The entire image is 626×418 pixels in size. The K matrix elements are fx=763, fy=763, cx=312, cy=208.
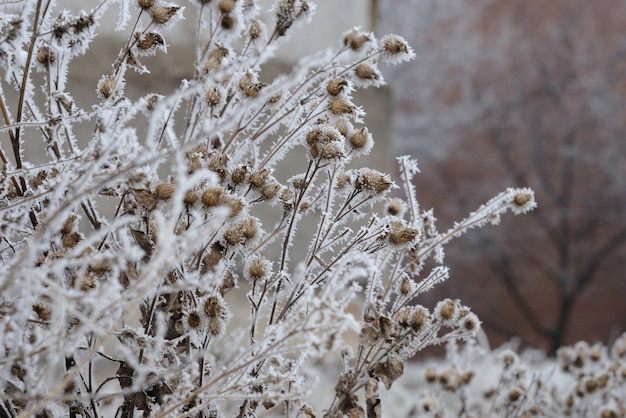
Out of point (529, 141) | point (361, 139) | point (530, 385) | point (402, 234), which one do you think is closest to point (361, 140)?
point (361, 139)

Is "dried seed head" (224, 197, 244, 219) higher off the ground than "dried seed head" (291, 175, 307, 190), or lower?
lower

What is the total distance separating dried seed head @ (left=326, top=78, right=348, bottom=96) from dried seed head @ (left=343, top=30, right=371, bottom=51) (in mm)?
48

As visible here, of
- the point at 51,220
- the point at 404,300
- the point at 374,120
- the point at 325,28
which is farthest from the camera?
the point at 374,120

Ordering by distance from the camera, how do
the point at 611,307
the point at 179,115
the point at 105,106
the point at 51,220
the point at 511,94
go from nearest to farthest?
the point at 51,220, the point at 105,106, the point at 179,115, the point at 511,94, the point at 611,307

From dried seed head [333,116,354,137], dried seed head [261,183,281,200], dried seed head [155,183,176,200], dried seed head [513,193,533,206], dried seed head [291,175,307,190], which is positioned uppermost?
dried seed head [513,193,533,206]

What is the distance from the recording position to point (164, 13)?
2.58ft

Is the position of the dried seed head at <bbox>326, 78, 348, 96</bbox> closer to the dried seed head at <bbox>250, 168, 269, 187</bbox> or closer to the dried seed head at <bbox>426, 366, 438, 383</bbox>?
the dried seed head at <bbox>250, 168, 269, 187</bbox>

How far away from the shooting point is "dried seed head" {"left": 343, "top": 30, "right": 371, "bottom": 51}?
80 cm

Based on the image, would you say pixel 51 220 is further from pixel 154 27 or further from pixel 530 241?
pixel 530 241

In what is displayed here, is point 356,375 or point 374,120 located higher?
point 374,120

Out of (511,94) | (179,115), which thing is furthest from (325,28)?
(511,94)

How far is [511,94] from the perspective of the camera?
7.16 meters

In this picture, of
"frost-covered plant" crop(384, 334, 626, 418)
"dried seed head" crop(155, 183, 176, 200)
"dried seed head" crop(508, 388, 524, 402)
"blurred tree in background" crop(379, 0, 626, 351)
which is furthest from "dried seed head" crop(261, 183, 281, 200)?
"blurred tree in background" crop(379, 0, 626, 351)

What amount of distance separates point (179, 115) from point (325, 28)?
911mm
